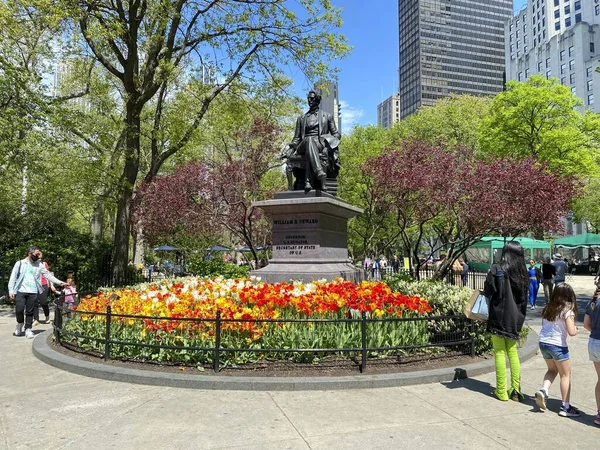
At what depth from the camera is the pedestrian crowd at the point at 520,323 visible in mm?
4867

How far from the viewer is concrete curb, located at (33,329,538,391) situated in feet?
18.5

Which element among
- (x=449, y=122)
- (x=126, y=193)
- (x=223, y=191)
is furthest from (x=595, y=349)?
(x=449, y=122)

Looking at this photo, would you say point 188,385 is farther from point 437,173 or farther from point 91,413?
point 437,173

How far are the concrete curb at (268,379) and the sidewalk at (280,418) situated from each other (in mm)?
119

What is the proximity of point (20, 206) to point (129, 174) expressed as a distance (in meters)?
5.83

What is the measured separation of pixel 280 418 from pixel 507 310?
2.93m

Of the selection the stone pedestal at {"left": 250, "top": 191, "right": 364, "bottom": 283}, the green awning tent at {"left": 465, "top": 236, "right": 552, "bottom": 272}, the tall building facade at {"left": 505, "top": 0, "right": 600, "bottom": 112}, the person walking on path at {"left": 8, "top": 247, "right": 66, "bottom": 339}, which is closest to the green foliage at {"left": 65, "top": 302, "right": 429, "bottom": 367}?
the stone pedestal at {"left": 250, "top": 191, "right": 364, "bottom": 283}

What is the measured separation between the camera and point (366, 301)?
7090 millimetres

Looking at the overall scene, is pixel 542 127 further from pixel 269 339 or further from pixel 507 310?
pixel 269 339

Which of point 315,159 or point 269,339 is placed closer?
point 269,339

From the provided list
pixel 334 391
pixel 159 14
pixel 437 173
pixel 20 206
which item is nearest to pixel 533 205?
pixel 437 173

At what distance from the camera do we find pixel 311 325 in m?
6.65

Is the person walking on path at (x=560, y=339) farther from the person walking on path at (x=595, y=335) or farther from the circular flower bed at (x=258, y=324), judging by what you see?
the circular flower bed at (x=258, y=324)

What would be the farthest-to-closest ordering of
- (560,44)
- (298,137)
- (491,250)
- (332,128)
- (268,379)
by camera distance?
(560,44)
(491,250)
(332,128)
(298,137)
(268,379)
